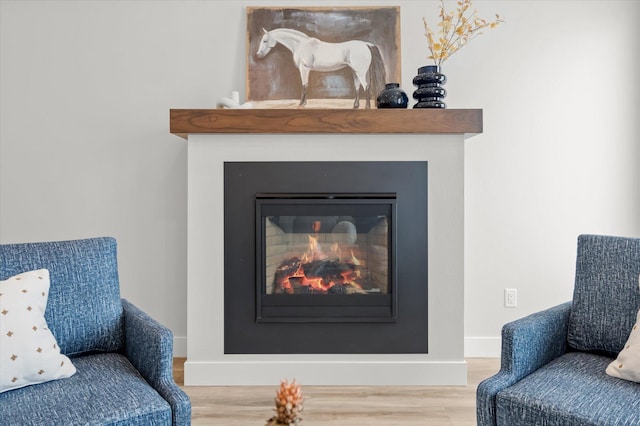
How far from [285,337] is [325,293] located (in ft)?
1.06

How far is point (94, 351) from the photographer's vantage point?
1.92 metres

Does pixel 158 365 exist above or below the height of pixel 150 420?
above

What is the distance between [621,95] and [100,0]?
3352 millimetres

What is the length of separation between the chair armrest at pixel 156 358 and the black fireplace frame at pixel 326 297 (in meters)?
0.88

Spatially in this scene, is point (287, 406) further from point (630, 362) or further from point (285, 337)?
point (285, 337)

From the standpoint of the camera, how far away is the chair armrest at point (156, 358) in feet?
5.02

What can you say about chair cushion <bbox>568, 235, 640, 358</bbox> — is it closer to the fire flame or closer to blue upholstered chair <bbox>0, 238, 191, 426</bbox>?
the fire flame

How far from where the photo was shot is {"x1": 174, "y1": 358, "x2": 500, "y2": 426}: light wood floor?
2.25m

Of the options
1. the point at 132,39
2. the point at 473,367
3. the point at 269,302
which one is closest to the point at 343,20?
the point at 132,39

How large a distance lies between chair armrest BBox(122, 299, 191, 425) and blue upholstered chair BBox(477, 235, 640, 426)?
986 mm

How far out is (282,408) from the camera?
0.92 metres

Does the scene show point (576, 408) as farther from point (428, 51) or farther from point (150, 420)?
point (428, 51)

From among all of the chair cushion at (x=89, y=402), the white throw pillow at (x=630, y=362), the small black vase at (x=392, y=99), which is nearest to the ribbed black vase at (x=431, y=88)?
the small black vase at (x=392, y=99)

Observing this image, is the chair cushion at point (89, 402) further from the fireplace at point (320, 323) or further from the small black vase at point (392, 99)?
the small black vase at point (392, 99)
